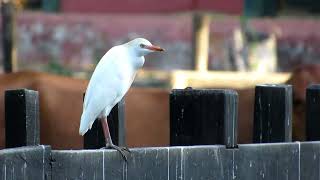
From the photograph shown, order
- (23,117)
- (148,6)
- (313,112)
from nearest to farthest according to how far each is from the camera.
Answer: (23,117)
(313,112)
(148,6)

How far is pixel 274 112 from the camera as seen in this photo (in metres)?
4.04

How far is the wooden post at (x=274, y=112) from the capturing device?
4008 millimetres

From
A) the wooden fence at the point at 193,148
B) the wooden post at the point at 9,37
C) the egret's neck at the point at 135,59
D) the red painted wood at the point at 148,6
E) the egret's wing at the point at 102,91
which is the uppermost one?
the red painted wood at the point at 148,6

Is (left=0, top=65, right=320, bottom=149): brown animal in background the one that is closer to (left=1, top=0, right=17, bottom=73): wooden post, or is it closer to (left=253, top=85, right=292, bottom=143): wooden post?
(left=253, top=85, right=292, bottom=143): wooden post

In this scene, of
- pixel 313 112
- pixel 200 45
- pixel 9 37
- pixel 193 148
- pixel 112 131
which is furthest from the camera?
pixel 200 45

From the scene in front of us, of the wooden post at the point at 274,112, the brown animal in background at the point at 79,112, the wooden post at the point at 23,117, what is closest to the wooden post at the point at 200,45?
the brown animal in background at the point at 79,112

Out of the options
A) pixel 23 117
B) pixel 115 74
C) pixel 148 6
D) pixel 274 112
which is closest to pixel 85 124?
pixel 115 74

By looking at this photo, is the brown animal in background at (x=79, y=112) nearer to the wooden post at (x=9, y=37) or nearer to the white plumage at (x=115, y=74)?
A: the white plumage at (x=115, y=74)

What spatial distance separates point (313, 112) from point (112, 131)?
852mm

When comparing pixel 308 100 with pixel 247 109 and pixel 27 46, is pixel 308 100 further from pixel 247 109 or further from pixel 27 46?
pixel 27 46

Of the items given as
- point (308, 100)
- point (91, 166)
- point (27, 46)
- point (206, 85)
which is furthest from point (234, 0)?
point (91, 166)

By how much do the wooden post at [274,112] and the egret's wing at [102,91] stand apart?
0.59 m

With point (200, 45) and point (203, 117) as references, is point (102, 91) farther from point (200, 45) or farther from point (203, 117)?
point (200, 45)

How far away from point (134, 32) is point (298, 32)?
1.98 m
